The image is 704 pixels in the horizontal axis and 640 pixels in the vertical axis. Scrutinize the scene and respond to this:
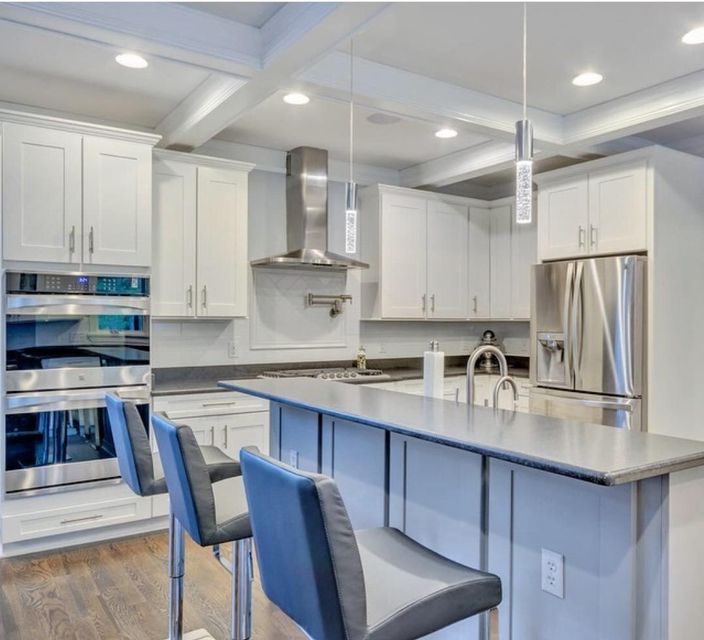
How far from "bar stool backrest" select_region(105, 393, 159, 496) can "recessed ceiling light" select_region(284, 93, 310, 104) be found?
2.02 meters

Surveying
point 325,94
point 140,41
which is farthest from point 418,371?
point 140,41

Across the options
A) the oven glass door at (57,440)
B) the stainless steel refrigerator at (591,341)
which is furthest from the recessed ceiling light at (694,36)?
the oven glass door at (57,440)

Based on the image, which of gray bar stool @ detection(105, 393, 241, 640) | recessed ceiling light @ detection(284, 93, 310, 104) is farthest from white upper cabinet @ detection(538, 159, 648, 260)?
gray bar stool @ detection(105, 393, 241, 640)

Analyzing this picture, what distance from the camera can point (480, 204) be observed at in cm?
549

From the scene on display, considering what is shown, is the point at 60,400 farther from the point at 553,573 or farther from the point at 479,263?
the point at 479,263

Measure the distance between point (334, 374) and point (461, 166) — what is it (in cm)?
193

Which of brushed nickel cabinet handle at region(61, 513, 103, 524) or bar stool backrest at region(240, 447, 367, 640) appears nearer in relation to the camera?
bar stool backrest at region(240, 447, 367, 640)

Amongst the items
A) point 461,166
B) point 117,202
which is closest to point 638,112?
point 461,166

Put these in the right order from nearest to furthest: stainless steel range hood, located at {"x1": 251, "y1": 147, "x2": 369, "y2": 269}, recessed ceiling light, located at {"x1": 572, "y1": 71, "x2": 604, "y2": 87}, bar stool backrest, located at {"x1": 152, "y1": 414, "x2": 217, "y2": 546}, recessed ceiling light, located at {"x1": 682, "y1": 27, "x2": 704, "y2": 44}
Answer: bar stool backrest, located at {"x1": 152, "y1": 414, "x2": 217, "y2": 546} → recessed ceiling light, located at {"x1": 682, "y1": 27, "x2": 704, "y2": 44} → recessed ceiling light, located at {"x1": 572, "y1": 71, "x2": 604, "y2": 87} → stainless steel range hood, located at {"x1": 251, "y1": 147, "x2": 369, "y2": 269}

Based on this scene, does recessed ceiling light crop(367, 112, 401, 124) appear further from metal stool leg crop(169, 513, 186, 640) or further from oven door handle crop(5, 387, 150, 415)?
metal stool leg crop(169, 513, 186, 640)

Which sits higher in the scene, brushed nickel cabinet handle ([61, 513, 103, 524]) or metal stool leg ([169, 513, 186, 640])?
metal stool leg ([169, 513, 186, 640])

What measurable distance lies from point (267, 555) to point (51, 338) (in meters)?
2.49

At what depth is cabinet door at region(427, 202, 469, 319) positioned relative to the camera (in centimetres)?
517

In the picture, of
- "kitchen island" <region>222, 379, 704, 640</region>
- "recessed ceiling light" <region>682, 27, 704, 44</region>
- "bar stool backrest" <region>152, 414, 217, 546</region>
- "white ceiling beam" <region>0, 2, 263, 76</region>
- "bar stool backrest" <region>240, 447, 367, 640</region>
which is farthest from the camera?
"recessed ceiling light" <region>682, 27, 704, 44</region>
